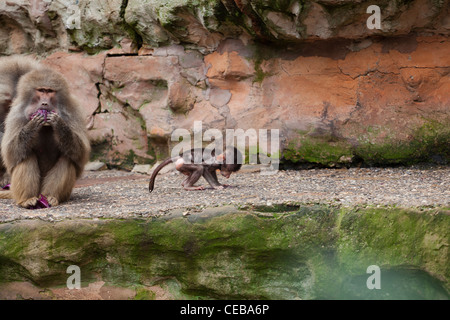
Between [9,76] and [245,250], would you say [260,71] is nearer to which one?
[9,76]

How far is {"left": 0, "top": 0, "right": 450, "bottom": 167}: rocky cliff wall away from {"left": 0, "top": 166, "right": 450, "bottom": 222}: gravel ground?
0.53 m

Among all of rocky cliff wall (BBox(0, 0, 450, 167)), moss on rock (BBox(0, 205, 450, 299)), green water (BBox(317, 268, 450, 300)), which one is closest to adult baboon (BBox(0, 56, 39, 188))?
rocky cliff wall (BBox(0, 0, 450, 167))

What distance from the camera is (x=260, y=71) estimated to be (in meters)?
7.29

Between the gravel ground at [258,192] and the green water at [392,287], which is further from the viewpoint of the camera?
the gravel ground at [258,192]

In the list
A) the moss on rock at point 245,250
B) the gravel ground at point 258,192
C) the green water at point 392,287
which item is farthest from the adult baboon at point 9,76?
the green water at point 392,287

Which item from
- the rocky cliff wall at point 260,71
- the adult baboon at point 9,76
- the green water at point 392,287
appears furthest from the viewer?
the rocky cliff wall at point 260,71

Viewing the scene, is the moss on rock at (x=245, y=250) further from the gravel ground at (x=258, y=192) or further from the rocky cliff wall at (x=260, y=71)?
the rocky cliff wall at (x=260, y=71)

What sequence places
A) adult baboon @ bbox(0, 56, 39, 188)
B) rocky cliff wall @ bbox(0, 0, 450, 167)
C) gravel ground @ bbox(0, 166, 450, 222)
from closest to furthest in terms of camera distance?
gravel ground @ bbox(0, 166, 450, 222) < adult baboon @ bbox(0, 56, 39, 188) < rocky cliff wall @ bbox(0, 0, 450, 167)

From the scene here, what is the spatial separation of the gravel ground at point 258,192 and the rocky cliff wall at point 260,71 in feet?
1.75

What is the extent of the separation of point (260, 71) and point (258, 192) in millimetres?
2632

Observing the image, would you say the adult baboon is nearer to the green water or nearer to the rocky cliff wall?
the rocky cliff wall

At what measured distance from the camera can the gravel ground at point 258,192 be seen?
4371 millimetres

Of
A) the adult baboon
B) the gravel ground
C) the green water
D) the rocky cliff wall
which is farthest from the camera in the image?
the rocky cliff wall

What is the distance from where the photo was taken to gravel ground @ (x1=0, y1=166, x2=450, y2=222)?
437 cm
